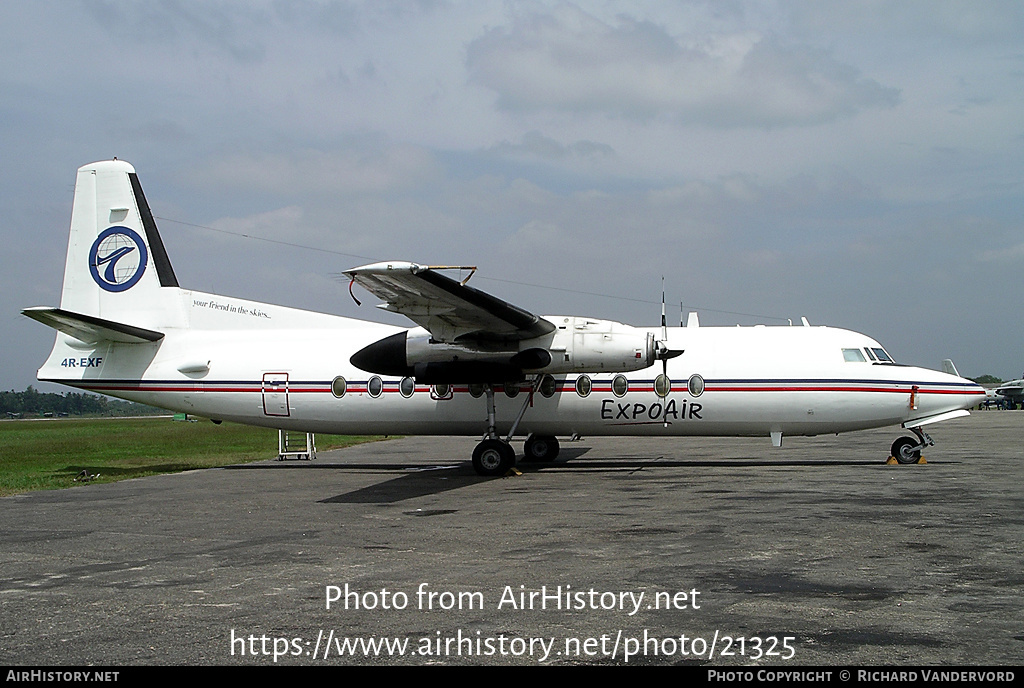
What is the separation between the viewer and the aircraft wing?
12.8 meters

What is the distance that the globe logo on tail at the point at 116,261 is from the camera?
20047 millimetres

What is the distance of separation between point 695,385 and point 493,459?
15.7 ft

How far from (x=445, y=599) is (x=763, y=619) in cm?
247

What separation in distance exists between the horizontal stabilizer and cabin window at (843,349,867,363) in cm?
1564

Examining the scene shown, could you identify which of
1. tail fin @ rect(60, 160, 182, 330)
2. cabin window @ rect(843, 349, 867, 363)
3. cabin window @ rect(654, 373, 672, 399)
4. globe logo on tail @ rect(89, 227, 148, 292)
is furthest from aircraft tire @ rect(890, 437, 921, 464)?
globe logo on tail @ rect(89, 227, 148, 292)

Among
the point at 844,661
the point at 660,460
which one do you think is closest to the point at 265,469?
the point at 660,460

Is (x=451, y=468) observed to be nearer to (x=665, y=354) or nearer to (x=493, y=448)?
(x=493, y=448)

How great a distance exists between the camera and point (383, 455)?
25719mm

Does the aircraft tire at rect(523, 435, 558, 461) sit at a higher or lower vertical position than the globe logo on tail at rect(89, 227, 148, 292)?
lower

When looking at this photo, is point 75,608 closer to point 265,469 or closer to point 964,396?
point 265,469

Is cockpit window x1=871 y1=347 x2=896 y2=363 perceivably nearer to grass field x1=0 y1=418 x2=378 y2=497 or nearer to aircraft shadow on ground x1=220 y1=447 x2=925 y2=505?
aircraft shadow on ground x1=220 y1=447 x2=925 y2=505

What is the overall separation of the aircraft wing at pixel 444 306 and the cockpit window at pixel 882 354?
302 inches

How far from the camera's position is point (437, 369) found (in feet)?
57.3

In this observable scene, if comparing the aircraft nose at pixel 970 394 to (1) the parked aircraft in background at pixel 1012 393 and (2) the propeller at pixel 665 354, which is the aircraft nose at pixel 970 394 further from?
(1) the parked aircraft in background at pixel 1012 393
